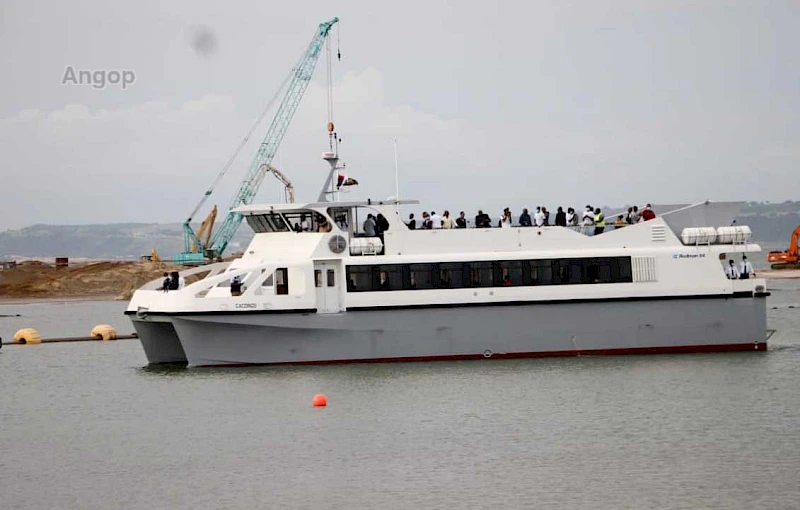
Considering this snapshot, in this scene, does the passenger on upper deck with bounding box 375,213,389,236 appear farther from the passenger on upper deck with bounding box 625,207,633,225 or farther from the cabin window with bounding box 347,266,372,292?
the passenger on upper deck with bounding box 625,207,633,225

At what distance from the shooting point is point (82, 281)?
112 m

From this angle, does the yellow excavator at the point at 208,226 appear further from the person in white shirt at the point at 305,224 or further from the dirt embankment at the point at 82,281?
the person in white shirt at the point at 305,224

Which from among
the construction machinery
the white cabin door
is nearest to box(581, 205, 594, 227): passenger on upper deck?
the white cabin door

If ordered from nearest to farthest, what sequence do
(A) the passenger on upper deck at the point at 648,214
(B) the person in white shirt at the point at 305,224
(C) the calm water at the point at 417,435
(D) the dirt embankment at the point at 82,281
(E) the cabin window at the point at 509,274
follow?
(C) the calm water at the point at 417,435 → (E) the cabin window at the point at 509,274 → (B) the person in white shirt at the point at 305,224 → (A) the passenger on upper deck at the point at 648,214 → (D) the dirt embankment at the point at 82,281

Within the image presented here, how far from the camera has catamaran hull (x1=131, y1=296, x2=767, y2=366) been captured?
36.3m

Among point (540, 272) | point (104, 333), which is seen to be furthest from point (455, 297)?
point (104, 333)

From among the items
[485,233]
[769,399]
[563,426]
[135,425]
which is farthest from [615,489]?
[485,233]

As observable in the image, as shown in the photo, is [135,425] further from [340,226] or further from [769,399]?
[769,399]

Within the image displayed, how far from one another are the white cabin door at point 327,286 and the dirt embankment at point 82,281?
69.6 m

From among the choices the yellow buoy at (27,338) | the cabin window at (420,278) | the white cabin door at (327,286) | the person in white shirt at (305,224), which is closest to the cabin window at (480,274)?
the cabin window at (420,278)

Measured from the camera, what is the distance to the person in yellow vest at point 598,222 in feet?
124

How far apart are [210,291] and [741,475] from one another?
18699 millimetres

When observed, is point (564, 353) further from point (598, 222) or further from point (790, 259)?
point (790, 259)

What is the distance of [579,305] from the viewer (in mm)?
36781
